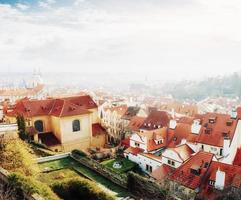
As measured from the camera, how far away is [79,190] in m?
14.0

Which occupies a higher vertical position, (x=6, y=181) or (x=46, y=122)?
(x=6, y=181)

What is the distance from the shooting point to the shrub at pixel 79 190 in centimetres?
1343

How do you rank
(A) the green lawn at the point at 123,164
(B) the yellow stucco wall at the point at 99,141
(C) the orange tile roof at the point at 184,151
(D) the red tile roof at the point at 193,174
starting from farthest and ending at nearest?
1. (B) the yellow stucco wall at the point at 99,141
2. (A) the green lawn at the point at 123,164
3. (C) the orange tile roof at the point at 184,151
4. (D) the red tile roof at the point at 193,174

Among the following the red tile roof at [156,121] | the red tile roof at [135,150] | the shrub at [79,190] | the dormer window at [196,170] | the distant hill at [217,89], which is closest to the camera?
the shrub at [79,190]

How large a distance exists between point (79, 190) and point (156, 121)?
86.0 ft

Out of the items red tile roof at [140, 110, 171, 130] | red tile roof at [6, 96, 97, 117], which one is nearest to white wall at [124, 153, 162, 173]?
red tile roof at [6, 96, 97, 117]

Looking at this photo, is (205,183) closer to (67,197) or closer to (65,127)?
(67,197)

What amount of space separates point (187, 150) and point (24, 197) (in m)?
18.0

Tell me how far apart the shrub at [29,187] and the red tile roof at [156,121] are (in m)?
26.5

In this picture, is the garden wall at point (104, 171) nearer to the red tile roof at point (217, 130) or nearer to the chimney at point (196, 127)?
the red tile roof at point (217, 130)

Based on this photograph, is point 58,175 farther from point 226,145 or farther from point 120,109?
point 120,109

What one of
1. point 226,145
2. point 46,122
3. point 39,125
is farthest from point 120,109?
point 226,145

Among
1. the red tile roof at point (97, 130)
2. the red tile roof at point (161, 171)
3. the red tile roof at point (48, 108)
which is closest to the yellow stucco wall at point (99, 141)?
the red tile roof at point (97, 130)

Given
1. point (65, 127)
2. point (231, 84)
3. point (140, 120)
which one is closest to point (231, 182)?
point (65, 127)
